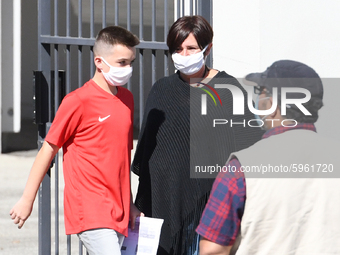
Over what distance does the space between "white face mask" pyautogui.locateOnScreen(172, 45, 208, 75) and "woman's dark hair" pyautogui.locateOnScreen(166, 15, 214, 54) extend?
0.18 feet

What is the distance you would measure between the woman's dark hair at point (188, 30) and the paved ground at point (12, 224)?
2.78 meters

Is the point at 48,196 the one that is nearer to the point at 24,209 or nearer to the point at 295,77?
the point at 24,209

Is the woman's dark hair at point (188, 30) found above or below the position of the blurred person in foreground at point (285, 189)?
above

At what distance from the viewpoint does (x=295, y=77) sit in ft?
5.58

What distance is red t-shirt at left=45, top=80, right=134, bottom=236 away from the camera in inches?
98.4

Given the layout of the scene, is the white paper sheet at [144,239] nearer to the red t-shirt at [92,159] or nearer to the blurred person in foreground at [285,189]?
the red t-shirt at [92,159]

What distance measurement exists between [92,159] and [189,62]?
793 millimetres

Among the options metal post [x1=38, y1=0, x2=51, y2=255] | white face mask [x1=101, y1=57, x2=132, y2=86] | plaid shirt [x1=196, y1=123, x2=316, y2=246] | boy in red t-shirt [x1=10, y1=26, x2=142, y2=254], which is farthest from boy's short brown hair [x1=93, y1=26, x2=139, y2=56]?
plaid shirt [x1=196, y1=123, x2=316, y2=246]

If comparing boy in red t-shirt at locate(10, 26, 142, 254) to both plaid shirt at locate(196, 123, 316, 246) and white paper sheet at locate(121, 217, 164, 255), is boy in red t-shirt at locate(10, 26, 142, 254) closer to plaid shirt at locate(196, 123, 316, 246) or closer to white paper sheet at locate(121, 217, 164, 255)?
white paper sheet at locate(121, 217, 164, 255)

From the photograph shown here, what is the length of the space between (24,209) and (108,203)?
41cm

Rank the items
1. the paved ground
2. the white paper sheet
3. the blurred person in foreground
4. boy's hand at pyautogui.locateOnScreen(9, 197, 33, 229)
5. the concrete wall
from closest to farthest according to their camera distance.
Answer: the blurred person in foreground, boy's hand at pyautogui.locateOnScreen(9, 197, 33, 229), the white paper sheet, the concrete wall, the paved ground

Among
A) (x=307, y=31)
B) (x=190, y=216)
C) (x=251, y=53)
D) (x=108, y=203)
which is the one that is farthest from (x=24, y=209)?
(x=307, y=31)

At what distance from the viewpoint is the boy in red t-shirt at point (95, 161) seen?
2.49 m

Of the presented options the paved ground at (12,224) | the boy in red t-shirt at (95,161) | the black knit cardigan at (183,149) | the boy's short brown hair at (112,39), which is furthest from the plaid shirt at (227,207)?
the paved ground at (12,224)
